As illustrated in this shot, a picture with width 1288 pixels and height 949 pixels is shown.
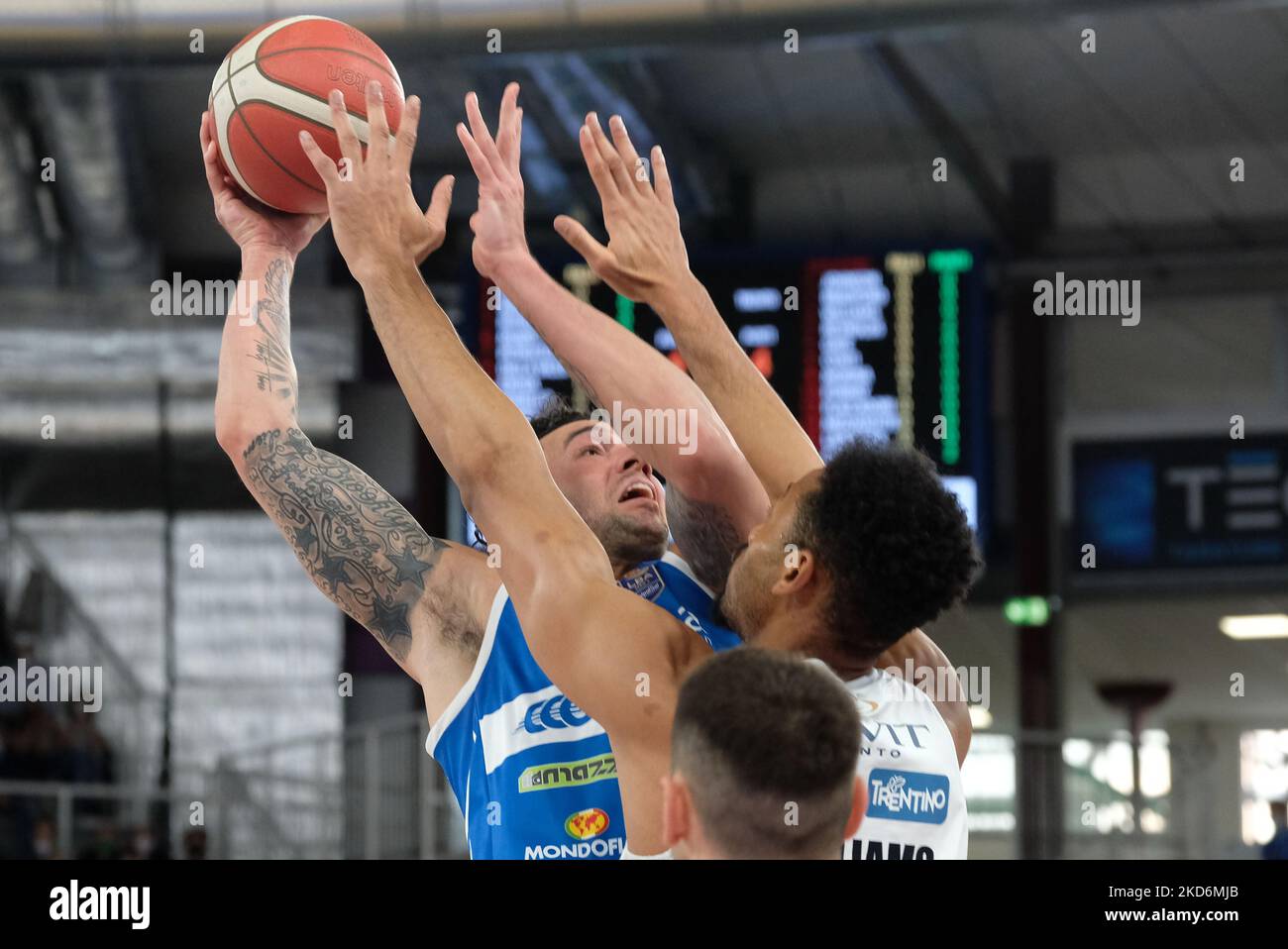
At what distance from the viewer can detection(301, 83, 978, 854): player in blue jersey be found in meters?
2.09

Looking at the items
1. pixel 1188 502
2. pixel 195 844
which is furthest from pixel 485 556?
pixel 195 844

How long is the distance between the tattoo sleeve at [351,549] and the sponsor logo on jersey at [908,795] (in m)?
0.79

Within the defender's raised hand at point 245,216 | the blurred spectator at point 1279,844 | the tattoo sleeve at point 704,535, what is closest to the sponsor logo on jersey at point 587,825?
the tattoo sleeve at point 704,535

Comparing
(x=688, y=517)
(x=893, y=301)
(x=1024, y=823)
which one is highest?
(x=893, y=301)

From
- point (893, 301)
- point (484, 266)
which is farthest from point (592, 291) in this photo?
point (484, 266)

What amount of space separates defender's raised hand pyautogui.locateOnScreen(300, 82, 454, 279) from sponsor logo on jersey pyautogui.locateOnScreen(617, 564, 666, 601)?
0.68m

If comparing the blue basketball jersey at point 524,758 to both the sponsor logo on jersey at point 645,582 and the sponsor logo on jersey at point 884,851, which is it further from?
the sponsor logo on jersey at point 884,851

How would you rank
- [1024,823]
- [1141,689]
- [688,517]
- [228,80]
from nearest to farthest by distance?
[688,517]
[228,80]
[1024,823]
[1141,689]

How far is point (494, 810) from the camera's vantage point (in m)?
2.55

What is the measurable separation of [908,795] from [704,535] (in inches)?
27.0

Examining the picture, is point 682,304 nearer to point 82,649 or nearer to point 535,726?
point 535,726

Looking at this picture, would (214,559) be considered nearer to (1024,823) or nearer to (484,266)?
(1024,823)
